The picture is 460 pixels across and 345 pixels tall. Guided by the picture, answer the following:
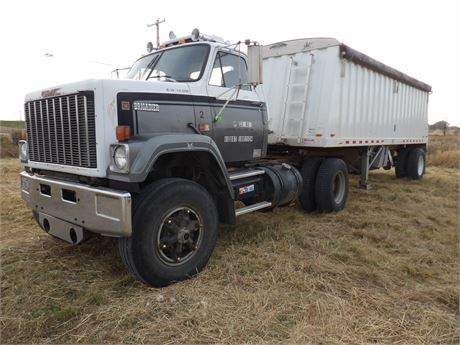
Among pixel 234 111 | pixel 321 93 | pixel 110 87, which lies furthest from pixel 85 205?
pixel 321 93

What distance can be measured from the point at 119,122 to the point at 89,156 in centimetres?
42

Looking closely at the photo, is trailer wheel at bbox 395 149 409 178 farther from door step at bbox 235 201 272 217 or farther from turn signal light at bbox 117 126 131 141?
turn signal light at bbox 117 126 131 141

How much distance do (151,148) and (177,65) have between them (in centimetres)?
159

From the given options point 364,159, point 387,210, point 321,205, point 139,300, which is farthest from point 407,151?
point 139,300

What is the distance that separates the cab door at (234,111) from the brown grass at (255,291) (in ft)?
4.02

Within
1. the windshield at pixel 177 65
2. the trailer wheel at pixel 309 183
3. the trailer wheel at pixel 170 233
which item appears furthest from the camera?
the trailer wheel at pixel 309 183

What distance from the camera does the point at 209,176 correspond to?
397cm

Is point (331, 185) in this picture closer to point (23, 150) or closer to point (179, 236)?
point (179, 236)

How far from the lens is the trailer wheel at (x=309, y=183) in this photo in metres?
6.25

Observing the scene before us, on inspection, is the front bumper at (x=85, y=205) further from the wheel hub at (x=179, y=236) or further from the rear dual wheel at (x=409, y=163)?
the rear dual wheel at (x=409, y=163)

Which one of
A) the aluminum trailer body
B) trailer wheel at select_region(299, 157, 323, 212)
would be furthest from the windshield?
trailer wheel at select_region(299, 157, 323, 212)

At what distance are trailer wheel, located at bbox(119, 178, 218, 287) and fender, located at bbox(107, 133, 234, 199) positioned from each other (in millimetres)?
292

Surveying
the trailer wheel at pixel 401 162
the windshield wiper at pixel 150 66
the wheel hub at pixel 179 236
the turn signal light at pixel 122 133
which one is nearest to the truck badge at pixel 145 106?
the turn signal light at pixel 122 133

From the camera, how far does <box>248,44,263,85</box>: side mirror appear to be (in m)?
3.81
